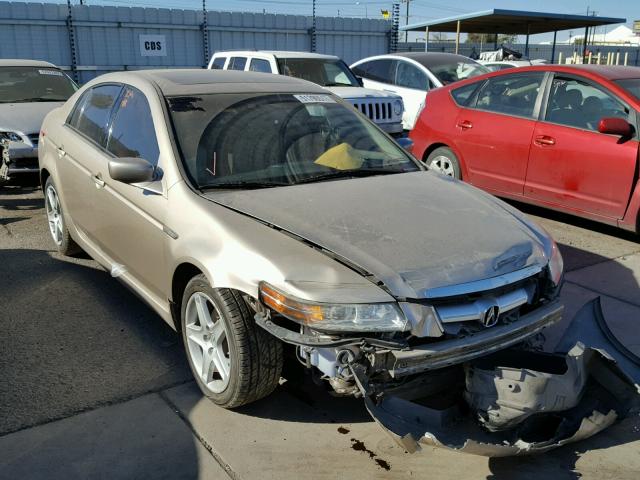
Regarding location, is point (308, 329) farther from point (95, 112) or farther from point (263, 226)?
point (95, 112)

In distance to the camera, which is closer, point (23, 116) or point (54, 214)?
point (54, 214)

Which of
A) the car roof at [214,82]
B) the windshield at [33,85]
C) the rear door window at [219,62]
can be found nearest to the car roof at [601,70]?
the car roof at [214,82]

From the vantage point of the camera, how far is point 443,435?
2691 millimetres

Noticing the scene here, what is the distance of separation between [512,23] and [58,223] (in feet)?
58.6

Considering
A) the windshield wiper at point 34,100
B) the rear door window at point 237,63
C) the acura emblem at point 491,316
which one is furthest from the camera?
the rear door window at point 237,63

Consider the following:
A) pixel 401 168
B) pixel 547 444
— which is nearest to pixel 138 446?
pixel 547 444

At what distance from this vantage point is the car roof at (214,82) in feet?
13.6

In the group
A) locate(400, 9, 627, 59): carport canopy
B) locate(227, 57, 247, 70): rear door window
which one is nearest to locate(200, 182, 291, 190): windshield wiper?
locate(227, 57, 247, 70): rear door window

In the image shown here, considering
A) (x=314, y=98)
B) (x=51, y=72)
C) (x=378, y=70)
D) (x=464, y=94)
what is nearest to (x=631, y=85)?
(x=464, y=94)

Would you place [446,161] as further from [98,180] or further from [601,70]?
[98,180]

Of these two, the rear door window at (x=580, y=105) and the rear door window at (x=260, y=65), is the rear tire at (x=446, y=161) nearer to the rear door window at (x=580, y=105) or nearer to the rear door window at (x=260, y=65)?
A: the rear door window at (x=580, y=105)

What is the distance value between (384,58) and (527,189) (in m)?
7.06

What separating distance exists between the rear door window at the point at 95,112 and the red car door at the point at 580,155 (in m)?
4.04

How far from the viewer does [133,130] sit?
4.11 meters
